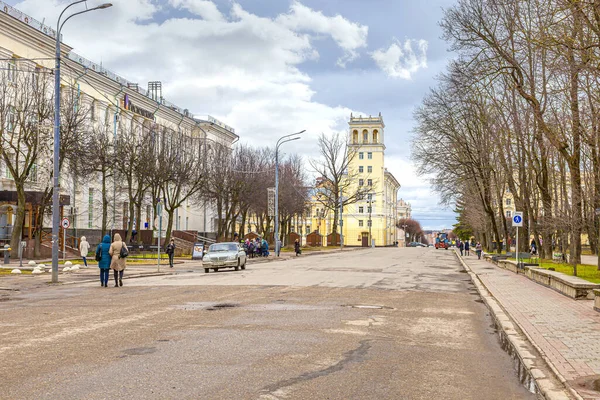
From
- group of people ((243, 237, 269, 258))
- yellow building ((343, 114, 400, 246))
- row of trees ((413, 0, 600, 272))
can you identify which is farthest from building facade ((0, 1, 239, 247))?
yellow building ((343, 114, 400, 246))

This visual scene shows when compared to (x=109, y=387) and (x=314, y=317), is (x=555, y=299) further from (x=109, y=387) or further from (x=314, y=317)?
(x=109, y=387)

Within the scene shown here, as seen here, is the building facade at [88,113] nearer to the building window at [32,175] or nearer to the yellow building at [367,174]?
the building window at [32,175]

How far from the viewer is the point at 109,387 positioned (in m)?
6.90

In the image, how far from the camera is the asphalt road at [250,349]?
7047 millimetres

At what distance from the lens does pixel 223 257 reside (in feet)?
107

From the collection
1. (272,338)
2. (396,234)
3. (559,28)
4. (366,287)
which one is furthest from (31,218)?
(396,234)

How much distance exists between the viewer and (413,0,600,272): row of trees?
1939 centimetres

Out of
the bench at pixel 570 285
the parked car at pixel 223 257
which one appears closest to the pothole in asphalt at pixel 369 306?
the bench at pixel 570 285

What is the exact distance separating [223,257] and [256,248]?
2021 centimetres

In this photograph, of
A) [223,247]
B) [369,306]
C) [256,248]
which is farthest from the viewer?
[256,248]

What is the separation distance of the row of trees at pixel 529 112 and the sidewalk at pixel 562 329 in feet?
18.7

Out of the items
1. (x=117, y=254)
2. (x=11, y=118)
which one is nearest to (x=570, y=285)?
(x=117, y=254)

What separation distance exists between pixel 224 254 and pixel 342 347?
77.0 feet

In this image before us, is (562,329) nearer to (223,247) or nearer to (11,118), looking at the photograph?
(223,247)
